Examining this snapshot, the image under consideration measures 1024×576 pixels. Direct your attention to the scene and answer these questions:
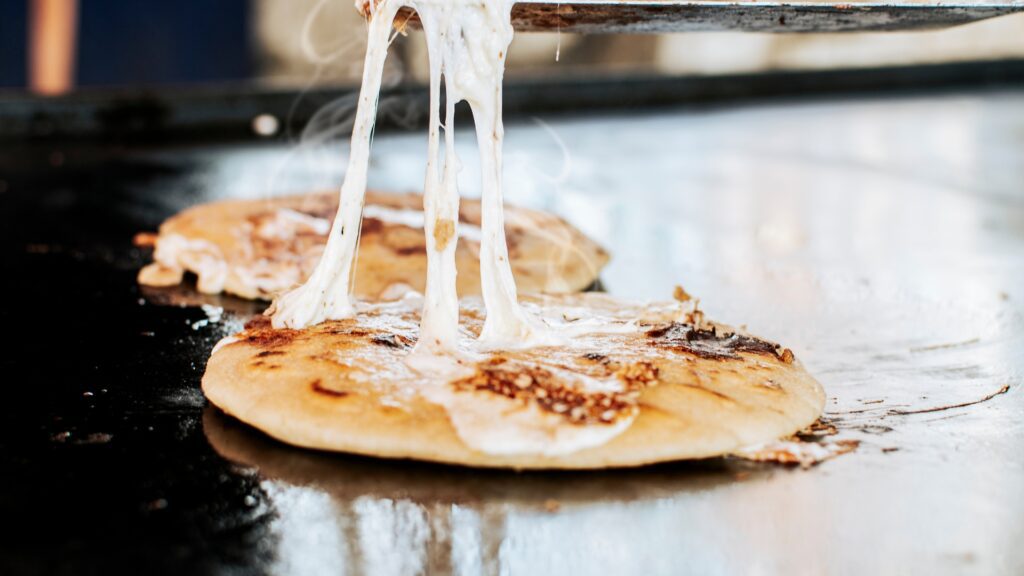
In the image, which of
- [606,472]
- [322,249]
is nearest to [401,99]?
[322,249]

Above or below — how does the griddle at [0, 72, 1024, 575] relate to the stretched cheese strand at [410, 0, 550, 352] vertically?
below

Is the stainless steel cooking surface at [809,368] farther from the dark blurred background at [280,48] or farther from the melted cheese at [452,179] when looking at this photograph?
the dark blurred background at [280,48]

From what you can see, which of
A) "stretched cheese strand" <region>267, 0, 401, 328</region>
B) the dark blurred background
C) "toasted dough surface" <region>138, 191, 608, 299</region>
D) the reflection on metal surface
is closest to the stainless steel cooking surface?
the reflection on metal surface

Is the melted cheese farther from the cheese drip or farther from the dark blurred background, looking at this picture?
the dark blurred background

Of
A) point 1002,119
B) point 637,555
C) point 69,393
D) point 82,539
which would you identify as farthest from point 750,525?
point 1002,119

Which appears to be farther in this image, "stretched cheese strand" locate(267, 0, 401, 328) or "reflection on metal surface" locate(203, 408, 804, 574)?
"stretched cheese strand" locate(267, 0, 401, 328)

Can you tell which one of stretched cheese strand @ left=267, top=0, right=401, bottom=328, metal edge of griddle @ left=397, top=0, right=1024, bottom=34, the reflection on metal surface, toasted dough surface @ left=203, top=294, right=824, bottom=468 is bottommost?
the reflection on metal surface

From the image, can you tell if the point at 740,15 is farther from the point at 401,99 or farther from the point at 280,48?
the point at 280,48
